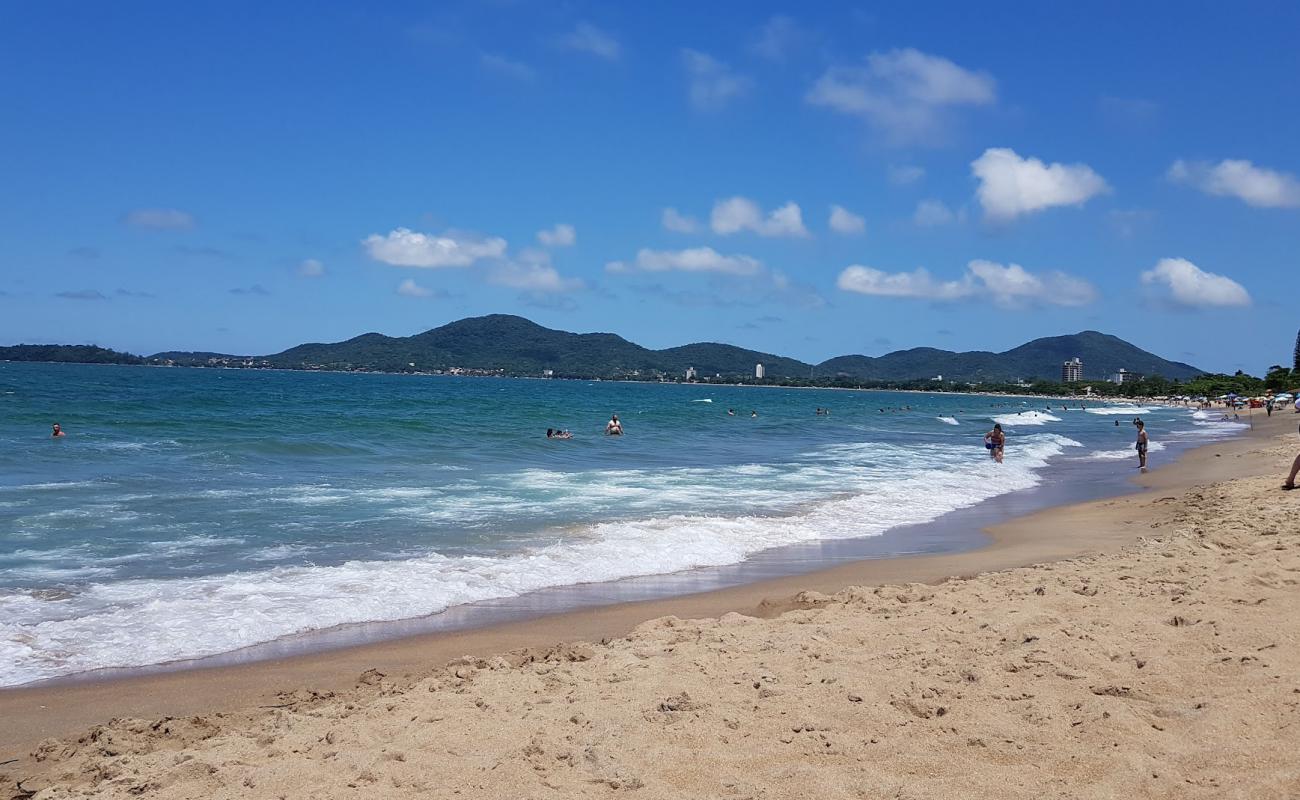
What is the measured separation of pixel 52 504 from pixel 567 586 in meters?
10.0

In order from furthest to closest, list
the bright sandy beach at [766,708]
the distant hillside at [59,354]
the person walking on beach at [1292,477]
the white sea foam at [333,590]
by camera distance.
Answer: the distant hillside at [59,354] < the person walking on beach at [1292,477] < the white sea foam at [333,590] < the bright sandy beach at [766,708]

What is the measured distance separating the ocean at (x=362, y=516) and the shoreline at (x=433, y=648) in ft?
2.05

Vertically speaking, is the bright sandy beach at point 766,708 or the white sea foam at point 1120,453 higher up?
the bright sandy beach at point 766,708

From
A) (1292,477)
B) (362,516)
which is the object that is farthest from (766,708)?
(1292,477)

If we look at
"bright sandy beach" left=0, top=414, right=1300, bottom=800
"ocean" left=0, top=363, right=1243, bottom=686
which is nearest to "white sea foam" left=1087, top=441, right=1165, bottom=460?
"ocean" left=0, top=363, right=1243, bottom=686

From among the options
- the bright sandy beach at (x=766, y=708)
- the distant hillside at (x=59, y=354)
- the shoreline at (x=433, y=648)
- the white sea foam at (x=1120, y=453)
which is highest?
the distant hillside at (x=59, y=354)

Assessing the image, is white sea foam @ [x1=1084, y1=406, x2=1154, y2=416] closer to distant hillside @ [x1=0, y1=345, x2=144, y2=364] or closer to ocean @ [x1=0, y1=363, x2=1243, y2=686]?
ocean @ [x1=0, y1=363, x2=1243, y2=686]

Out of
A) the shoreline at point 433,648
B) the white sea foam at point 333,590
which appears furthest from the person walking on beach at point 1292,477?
the white sea foam at point 333,590

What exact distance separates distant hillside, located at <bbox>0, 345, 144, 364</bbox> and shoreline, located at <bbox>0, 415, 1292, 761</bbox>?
210153 mm

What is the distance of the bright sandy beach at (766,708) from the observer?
4.24 metres

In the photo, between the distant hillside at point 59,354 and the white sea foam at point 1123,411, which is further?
the distant hillside at point 59,354

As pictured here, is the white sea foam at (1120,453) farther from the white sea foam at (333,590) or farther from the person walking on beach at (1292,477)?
the white sea foam at (333,590)

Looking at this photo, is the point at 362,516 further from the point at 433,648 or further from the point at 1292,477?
the point at 1292,477

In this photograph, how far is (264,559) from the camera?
10500mm
